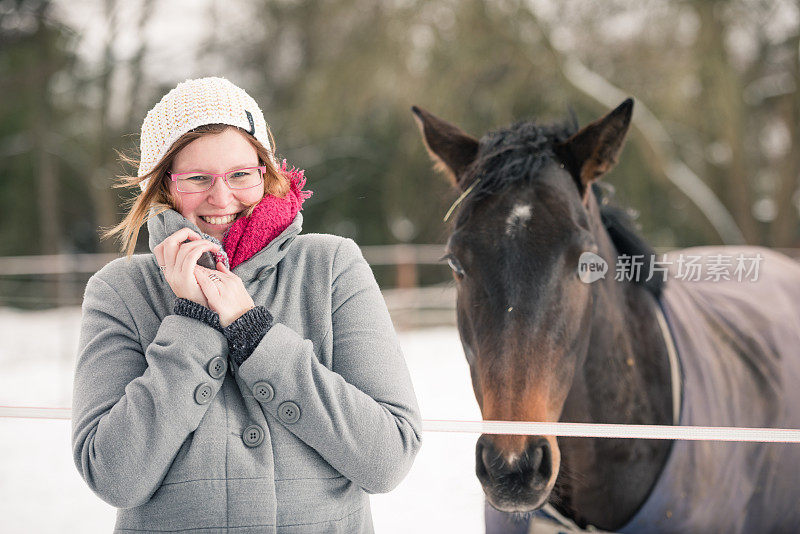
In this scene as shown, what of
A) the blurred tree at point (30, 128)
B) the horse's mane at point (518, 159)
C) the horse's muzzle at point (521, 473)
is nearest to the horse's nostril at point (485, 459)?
the horse's muzzle at point (521, 473)

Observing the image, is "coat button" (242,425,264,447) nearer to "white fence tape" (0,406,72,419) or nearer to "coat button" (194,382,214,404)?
"coat button" (194,382,214,404)

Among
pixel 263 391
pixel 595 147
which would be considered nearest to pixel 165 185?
pixel 263 391

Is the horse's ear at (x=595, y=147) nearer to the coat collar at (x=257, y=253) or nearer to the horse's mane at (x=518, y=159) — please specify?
the horse's mane at (x=518, y=159)

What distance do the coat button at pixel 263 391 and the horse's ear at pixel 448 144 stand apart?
0.81 metres

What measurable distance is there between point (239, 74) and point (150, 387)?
21.5ft

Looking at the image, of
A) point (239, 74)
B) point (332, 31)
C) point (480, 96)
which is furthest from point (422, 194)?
point (239, 74)

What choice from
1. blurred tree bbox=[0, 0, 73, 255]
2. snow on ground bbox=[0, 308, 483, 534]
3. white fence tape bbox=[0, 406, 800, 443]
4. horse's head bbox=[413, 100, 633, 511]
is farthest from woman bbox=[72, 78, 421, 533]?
blurred tree bbox=[0, 0, 73, 255]

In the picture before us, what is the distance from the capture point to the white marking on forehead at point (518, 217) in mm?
1174

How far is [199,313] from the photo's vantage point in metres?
0.65

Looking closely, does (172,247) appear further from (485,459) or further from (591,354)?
(591,354)

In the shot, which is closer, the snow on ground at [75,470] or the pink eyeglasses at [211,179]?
the pink eyeglasses at [211,179]

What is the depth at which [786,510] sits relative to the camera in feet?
4.98

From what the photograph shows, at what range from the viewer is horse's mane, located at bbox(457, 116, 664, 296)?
125 cm

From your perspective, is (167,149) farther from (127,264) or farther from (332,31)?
(332,31)
